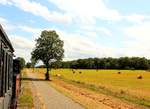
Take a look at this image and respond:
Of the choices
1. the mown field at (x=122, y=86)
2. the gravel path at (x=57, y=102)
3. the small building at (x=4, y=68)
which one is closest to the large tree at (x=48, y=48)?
the mown field at (x=122, y=86)

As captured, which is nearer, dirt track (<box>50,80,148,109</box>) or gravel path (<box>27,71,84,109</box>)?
gravel path (<box>27,71,84,109</box>)

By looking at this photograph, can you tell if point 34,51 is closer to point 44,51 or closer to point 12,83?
point 44,51

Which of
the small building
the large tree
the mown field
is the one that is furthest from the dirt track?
the large tree

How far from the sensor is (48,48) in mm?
72312

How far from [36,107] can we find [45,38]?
52.0m

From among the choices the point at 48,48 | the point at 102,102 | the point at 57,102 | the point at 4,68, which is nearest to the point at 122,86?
the point at 48,48

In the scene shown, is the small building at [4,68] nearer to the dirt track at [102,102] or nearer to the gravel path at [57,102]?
the gravel path at [57,102]

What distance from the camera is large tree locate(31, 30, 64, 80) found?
72250 mm

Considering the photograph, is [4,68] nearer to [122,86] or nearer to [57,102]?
[57,102]

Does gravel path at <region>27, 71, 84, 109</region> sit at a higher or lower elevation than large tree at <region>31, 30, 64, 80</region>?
lower

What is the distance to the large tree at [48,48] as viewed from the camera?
7225cm

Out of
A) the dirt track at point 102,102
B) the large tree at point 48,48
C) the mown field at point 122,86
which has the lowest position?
the dirt track at point 102,102

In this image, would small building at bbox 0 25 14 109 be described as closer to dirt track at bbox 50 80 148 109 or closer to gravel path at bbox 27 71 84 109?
gravel path at bbox 27 71 84 109

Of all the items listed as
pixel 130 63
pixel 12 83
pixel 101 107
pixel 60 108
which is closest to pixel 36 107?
pixel 60 108
